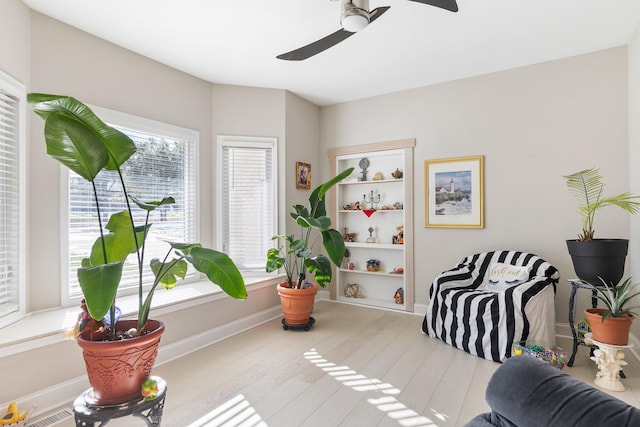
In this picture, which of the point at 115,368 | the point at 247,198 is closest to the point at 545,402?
the point at 115,368

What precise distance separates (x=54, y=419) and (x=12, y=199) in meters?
1.49

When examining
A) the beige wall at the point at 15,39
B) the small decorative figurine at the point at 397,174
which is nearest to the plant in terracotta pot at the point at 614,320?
the small decorative figurine at the point at 397,174

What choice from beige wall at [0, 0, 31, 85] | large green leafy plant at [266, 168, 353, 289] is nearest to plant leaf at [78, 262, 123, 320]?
beige wall at [0, 0, 31, 85]

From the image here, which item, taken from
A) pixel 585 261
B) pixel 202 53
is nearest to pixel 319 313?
pixel 585 261

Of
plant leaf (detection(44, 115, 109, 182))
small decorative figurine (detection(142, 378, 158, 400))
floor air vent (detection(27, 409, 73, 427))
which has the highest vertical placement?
plant leaf (detection(44, 115, 109, 182))

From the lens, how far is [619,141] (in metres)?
3.09

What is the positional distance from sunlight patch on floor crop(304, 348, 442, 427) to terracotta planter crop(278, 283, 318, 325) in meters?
0.56

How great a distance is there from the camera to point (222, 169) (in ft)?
12.9

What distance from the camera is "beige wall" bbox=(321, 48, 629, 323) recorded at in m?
3.14

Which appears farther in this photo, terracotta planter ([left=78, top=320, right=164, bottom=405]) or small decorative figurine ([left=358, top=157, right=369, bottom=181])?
small decorative figurine ([left=358, top=157, right=369, bottom=181])

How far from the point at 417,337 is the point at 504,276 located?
101 centimetres

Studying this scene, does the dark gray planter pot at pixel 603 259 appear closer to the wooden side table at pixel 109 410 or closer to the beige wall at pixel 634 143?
the beige wall at pixel 634 143

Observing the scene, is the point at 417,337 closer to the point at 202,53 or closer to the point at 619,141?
the point at 619,141

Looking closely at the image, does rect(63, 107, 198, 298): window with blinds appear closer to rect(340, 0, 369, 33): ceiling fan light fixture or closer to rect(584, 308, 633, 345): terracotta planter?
rect(340, 0, 369, 33): ceiling fan light fixture
